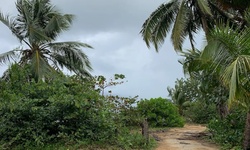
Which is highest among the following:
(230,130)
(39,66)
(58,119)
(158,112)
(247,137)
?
(39,66)

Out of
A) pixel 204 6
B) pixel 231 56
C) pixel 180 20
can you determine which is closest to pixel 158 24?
pixel 180 20

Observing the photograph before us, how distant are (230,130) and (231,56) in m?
5.33

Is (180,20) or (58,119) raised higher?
(180,20)

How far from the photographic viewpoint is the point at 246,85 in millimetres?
7559

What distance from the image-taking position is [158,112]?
18.3 m

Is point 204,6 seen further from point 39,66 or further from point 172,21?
point 39,66

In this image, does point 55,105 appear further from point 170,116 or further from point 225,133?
point 170,116

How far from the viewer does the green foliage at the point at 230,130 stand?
10797mm

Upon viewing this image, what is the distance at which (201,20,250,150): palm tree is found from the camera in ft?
22.3

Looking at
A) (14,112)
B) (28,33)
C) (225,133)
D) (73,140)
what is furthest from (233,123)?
(28,33)

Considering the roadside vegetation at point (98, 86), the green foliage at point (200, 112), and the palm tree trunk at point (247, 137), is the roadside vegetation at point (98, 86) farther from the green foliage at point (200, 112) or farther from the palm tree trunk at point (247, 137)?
the green foliage at point (200, 112)

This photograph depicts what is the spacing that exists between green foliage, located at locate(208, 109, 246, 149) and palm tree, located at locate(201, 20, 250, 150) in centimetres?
329

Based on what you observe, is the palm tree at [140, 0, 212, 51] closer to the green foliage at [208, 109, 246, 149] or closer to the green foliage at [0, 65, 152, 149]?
the green foliage at [208, 109, 246, 149]

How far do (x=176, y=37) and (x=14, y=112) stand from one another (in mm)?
7887
